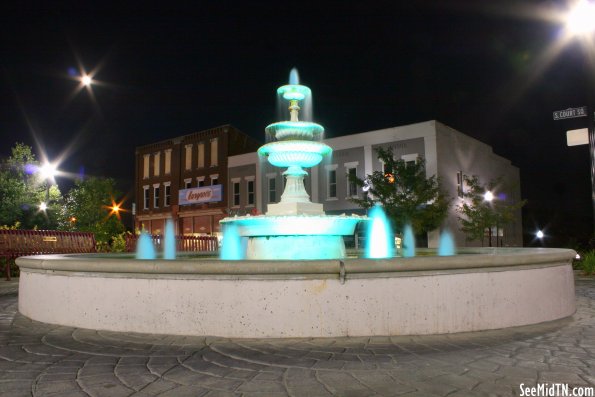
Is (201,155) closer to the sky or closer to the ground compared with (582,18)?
closer to the sky

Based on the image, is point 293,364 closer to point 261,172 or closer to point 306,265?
point 306,265

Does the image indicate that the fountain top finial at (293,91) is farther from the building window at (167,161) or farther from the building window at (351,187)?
the building window at (167,161)

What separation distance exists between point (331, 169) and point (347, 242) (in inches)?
229

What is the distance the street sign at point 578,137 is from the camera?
1128cm

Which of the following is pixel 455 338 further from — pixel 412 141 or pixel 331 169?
pixel 331 169

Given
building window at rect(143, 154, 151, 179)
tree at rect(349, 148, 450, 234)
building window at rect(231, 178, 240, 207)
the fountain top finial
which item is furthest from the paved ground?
building window at rect(143, 154, 151, 179)

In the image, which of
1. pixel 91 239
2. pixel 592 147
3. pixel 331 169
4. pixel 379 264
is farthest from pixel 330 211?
pixel 379 264

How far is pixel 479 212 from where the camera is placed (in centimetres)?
2788

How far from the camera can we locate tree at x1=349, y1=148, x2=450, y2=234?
25828 millimetres

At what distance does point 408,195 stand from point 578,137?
618 inches

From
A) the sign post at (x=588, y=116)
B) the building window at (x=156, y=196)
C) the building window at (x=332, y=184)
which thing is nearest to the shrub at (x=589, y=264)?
the sign post at (x=588, y=116)

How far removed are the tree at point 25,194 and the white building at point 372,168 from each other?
12.0 meters

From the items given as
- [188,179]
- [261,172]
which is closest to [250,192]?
[261,172]

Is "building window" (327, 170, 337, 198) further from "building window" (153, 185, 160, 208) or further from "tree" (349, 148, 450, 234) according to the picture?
"building window" (153, 185, 160, 208)
